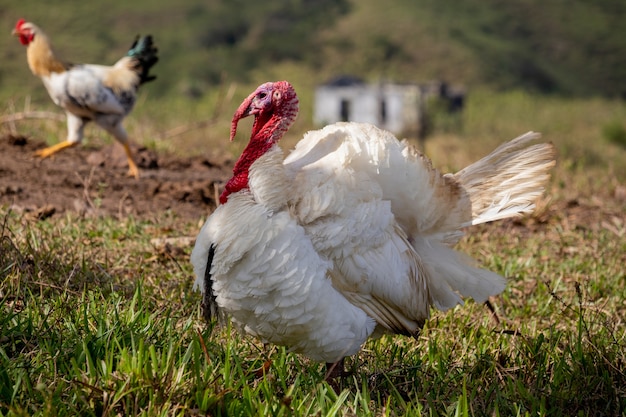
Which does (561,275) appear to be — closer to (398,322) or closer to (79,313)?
(398,322)

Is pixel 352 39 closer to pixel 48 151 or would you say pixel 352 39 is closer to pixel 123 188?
pixel 48 151

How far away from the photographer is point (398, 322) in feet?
10.5

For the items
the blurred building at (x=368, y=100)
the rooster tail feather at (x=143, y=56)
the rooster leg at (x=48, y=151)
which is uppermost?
the rooster tail feather at (x=143, y=56)

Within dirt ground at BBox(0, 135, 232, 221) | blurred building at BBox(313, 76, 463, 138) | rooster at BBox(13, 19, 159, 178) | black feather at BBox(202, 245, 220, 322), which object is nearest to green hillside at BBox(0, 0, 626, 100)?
blurred building at BBox(313, 76, 463, 138)

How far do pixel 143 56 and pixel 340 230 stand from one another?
556cm

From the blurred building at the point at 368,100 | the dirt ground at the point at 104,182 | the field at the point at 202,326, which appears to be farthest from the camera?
the blurred building at the point at 368,100

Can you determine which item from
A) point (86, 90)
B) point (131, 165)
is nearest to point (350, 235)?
point (131, 165)

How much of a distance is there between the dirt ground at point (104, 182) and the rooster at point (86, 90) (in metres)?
0.19

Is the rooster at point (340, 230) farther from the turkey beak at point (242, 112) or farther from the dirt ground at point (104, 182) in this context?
the dirt ground at point (104, 182)

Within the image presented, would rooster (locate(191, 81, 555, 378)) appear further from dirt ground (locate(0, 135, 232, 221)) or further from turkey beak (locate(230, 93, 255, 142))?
dirt ground (locate(0, 135, 232, 221))

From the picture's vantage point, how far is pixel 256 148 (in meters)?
3.14

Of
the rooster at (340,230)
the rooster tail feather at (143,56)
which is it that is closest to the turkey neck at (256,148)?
the rooster at (340,230)

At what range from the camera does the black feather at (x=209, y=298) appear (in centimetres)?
296

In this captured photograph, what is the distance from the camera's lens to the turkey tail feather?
11.2 ft
